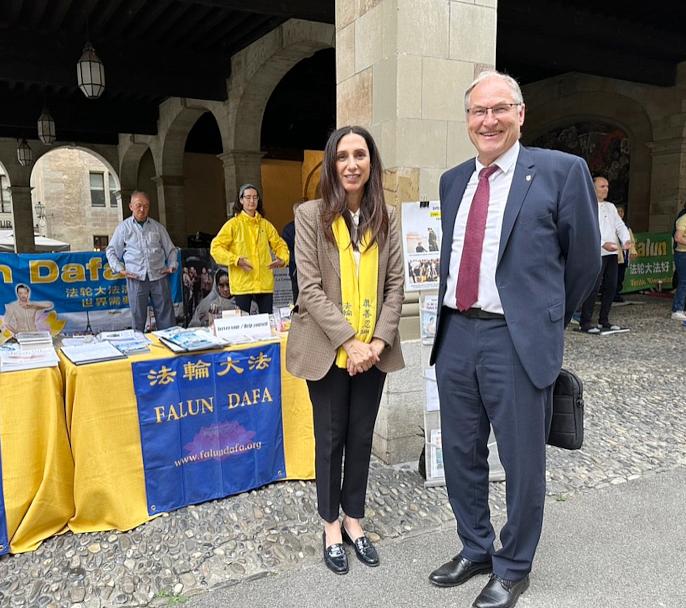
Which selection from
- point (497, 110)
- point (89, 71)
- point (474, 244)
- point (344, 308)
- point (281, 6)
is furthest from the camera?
point (89, 71)

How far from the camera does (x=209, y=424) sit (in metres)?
2.86

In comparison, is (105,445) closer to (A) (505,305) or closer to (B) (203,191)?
(A) (505,305)

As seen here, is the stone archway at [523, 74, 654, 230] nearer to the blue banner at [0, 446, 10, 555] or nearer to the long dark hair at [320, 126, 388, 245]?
the long dark hair at [320, 126, 388, 245]

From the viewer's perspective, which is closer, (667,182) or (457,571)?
(457,571)

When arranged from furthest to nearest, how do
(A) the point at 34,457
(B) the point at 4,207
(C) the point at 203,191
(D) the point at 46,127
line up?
(B) the point at 4,207, (C) the point at 203,191, (D) the point at 46,127, (A) the point at 34,457

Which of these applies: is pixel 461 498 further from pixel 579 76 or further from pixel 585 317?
pixel 579 76

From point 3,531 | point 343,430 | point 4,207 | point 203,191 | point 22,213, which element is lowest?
point 3,531

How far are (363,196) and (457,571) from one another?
159 cm

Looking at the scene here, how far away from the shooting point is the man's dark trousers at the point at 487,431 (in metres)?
1.96

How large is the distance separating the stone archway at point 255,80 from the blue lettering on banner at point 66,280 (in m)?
3.83

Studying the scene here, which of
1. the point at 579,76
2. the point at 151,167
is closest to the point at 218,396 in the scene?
the point at 579,76

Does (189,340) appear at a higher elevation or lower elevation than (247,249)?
lower

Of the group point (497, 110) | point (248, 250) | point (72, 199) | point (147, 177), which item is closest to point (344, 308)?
point (497, 110)

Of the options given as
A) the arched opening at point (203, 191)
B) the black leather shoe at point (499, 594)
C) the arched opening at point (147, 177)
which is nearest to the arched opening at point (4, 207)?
the arched opening at point (147, 177)
